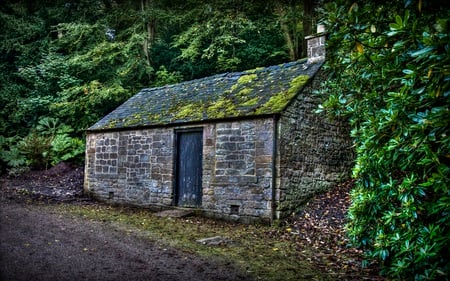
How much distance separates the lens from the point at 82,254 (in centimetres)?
568

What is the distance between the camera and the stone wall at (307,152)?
8.88 m

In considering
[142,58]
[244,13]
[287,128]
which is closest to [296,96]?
[287,128]

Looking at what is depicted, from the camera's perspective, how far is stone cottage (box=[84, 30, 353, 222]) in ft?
29.3

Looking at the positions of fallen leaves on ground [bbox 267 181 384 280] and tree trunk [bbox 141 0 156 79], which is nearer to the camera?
fallen leaves on ground [bbox 267 181 384 280]

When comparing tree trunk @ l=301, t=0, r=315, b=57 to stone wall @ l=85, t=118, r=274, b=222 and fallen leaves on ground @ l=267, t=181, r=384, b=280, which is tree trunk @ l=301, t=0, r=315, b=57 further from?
stone wall @ l=85, t=118, r=274, b=222

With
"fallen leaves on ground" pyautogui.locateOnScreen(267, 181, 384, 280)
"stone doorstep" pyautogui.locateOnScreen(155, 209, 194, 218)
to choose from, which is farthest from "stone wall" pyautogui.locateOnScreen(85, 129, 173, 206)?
"fallen leaves on ground" pyautogui.locateOnScreen(267, 181, 384, 280)

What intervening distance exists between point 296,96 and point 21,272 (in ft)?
23.3

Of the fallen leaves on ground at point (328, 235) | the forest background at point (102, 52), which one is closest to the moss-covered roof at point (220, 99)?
the forest background at point (102, 52)

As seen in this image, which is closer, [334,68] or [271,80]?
[334,68]

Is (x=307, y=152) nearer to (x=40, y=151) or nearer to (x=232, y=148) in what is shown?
(x=232, y=148)

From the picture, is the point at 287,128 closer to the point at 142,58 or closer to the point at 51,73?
the point at 142,58

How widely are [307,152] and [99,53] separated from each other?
13463 millimetres

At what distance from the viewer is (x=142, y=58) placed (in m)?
19.2

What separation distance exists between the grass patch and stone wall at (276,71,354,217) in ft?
4.06
